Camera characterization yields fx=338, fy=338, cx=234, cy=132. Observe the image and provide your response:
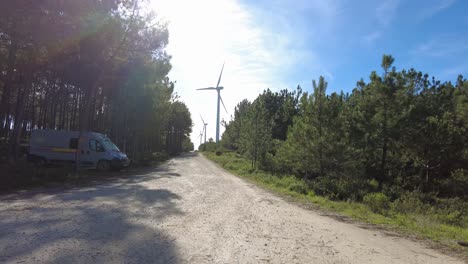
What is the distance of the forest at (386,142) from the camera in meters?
21.1

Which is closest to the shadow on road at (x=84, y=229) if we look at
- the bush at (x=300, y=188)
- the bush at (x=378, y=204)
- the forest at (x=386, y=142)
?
the bush at (x=378, y=204)

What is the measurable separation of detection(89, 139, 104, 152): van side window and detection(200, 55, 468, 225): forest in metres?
13.2

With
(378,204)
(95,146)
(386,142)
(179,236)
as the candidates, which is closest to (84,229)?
(179,236)

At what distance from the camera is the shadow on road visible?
5125mm

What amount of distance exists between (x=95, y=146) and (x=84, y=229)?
1790 cm

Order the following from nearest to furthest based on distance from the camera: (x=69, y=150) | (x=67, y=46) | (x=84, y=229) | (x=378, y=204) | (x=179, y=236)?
(x=179, y=236), (x=84, y=229), (x=378, y=204), (x=67, y=46), (x=69, y=150)

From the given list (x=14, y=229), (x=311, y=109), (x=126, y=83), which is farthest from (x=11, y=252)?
(x=126, y=83)

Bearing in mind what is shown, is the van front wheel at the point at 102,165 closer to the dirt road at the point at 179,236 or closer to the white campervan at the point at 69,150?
the white campervan at the point at 69,150

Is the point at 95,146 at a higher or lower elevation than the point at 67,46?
lower

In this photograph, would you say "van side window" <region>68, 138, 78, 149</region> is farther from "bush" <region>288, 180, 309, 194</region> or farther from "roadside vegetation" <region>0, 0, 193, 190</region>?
"bush" <region>288, 180, 309, 194</region>

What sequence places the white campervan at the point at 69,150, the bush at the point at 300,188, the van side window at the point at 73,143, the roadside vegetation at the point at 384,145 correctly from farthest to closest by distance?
1. the van side window at the point at 73,143
2. the white campervan at the point at 69,150
3. the roadside vegetation at the point at 384,145
4. the bush at the point at 300,188

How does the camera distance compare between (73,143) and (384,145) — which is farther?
(384,145)

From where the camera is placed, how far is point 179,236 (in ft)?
21.6

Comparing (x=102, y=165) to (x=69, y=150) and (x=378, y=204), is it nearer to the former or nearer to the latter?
(x=69, y=150)
